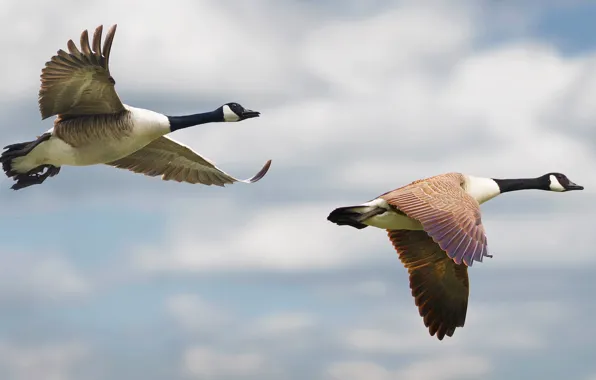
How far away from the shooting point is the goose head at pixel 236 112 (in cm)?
1842

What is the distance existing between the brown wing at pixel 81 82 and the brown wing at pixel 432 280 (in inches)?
190

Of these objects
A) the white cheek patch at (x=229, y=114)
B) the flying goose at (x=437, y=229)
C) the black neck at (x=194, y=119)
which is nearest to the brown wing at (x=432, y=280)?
the flying goose at (x=437, y=229)

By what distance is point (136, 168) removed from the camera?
19.8 m

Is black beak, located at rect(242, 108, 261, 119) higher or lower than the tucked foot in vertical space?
higher

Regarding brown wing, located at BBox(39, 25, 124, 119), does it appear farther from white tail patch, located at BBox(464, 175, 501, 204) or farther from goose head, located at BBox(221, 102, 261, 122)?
white tail patch, located at BBox(464, 175, 501, 204)

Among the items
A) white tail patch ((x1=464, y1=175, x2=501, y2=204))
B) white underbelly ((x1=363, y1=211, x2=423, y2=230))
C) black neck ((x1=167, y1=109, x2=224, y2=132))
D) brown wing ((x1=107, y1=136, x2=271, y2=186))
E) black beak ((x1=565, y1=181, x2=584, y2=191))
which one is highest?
black neck ((x1=167, y1=109, x2=224, y2=132))

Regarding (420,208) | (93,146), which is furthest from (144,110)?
(420,208)

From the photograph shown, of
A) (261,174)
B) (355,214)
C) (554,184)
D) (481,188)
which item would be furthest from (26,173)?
(554,184)

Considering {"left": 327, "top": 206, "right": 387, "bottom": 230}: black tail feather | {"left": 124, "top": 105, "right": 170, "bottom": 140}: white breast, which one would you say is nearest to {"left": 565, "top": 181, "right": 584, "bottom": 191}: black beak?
{"left": 327, "top": 206, "right": 387, "bottom": 230}: black tail feather

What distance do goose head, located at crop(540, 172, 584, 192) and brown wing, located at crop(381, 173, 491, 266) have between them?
11.9 ft

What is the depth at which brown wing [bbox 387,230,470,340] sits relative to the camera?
16547mm

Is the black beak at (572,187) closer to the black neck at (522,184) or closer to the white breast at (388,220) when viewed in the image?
the black neck at (522,184)

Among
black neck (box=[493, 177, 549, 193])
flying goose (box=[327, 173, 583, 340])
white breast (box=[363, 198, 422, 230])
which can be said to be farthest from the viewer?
black neck (box=[493, 177, 549, 193])

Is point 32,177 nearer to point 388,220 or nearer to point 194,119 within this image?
point 194,119
